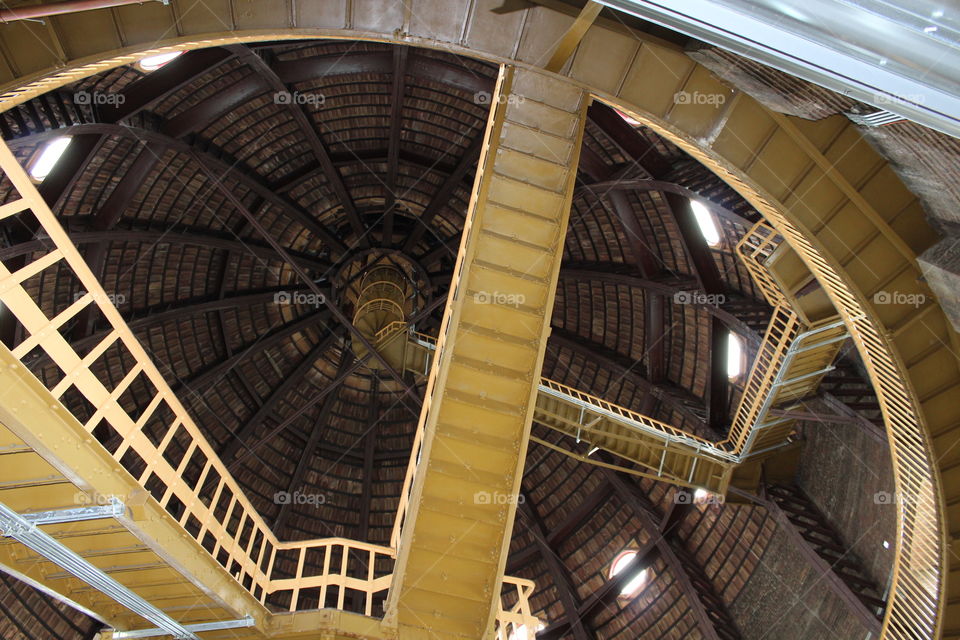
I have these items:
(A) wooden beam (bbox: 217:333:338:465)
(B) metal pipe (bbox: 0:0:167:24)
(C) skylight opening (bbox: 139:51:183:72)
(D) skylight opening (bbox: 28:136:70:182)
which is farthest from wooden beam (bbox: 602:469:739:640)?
(B) metal pipe (bbox: 0:0:167:24)

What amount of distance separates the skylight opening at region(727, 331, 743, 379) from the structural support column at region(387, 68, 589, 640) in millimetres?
9950

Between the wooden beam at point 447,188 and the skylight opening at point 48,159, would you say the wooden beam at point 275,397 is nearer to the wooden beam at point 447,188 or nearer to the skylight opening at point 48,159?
the wooden beam at point 447,188

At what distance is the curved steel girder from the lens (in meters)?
13.1

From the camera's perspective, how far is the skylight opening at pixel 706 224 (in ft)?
51.8

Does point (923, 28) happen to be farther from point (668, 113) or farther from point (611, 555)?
point (611, 555)

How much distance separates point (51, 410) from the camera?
527 cm

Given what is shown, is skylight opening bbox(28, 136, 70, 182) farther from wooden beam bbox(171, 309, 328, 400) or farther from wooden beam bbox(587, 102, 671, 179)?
wooden beam bbox(587, 102, 671, 179)

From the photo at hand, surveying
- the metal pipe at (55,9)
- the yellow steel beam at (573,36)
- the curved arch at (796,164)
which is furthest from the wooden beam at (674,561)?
the metal pipe at (55,9)

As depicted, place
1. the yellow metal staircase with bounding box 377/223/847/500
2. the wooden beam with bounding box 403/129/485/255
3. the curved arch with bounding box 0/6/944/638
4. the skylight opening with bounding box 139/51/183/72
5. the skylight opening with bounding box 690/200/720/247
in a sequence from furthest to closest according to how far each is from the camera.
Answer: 1. the wooden beam with bounding box 403/129/485/255
2. the skylight opening with bounding box 690/200/720/247
3. the skylight opening with bounding box 139/51/183/72
4. the yellow metal staircase with bounding box 377/223/847/500
5. the curved arch with bounding box 0/6/944/638

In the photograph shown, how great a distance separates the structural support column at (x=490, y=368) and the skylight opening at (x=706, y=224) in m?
8.00

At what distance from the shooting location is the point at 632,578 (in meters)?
20.0

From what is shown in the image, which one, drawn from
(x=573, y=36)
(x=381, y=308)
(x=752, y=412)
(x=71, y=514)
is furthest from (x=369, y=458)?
(x=573, y=36)

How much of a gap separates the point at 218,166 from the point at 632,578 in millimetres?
17170

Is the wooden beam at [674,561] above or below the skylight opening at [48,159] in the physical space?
below
